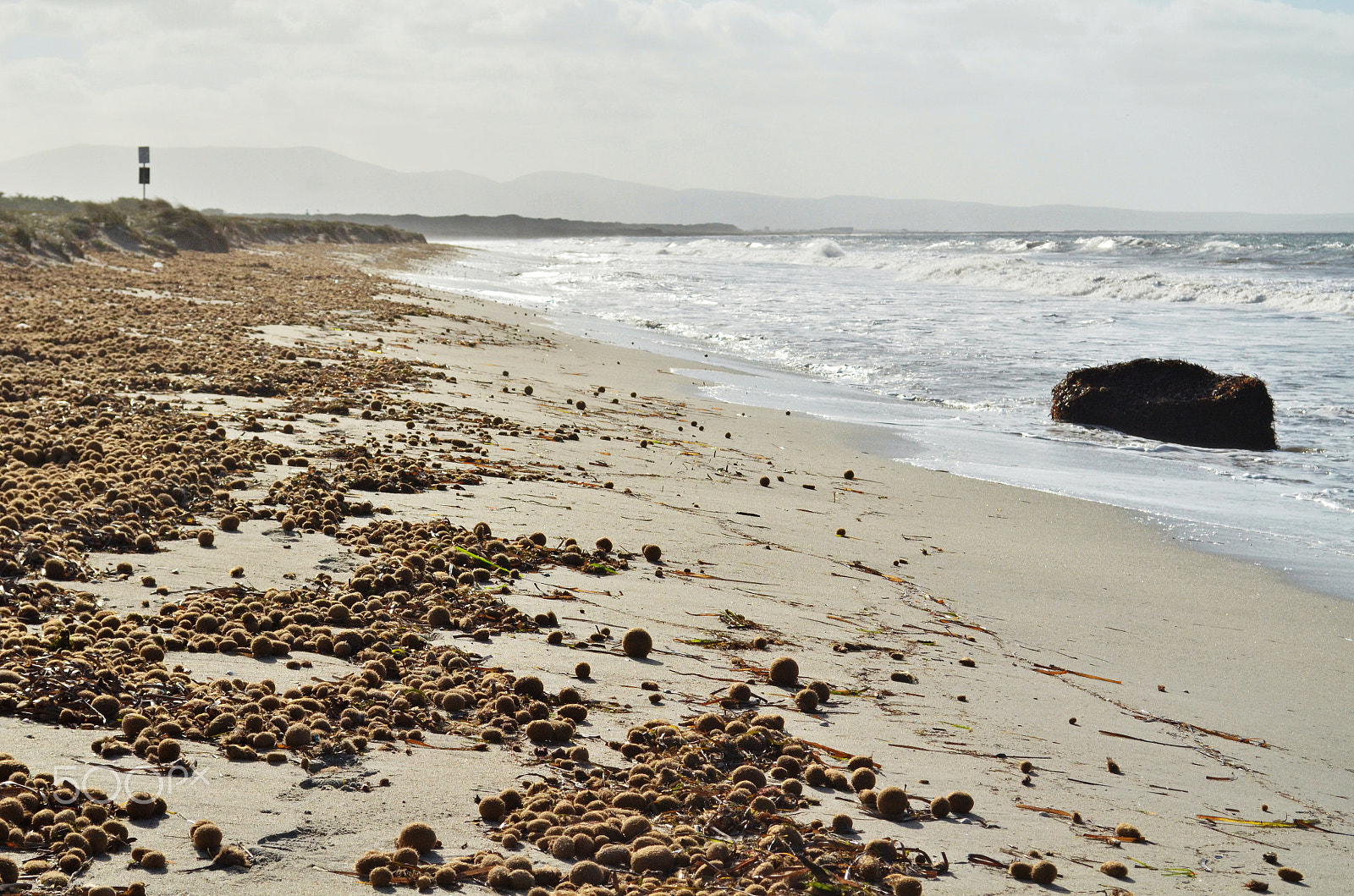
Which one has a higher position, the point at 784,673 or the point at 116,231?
the point at 116,231

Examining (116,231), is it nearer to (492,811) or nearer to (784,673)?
(784,673)

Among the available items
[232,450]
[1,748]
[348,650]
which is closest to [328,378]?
[232,450]

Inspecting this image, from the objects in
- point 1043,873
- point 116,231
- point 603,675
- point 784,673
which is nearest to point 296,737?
point 603,675

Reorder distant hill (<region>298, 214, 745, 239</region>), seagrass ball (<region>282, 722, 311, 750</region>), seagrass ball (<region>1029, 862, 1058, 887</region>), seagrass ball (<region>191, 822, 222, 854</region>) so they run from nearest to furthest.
A: seagrass ball (<region>191, 822, 222, 854</region>) < seagrass ball (<region>1029, 862, 1058, 887</region>) < seagrass ball (<region>282, 722, 311, 750</region>) < distant hill (<region>298, 214, 745, 239</region>)

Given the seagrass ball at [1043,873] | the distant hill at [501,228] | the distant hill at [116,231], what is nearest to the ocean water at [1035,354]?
the seagrass ball at [1043,873]

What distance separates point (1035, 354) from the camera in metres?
14.5

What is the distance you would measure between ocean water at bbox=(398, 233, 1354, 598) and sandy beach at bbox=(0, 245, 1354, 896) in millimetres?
1203

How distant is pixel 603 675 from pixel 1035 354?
41.7ft

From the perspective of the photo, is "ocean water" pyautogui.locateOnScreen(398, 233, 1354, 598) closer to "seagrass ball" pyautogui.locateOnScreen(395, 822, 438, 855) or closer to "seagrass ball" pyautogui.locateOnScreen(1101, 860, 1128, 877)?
"seagrass ball" pyautogui.locateOnScreen(1101, 860, 1128, 877)

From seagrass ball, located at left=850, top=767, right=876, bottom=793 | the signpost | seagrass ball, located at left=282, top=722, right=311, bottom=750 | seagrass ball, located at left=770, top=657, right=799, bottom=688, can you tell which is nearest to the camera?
seagrass ball, located at left=282, top=722, right=311, bottom=750

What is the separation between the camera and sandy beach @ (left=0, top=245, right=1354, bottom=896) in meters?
2.16

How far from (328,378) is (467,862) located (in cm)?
689

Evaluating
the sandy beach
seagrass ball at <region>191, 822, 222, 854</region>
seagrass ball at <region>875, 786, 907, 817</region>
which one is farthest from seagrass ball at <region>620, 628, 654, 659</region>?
seagrass ball at <region>191, 822, 222, 854</region>

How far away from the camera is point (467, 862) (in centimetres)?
205
